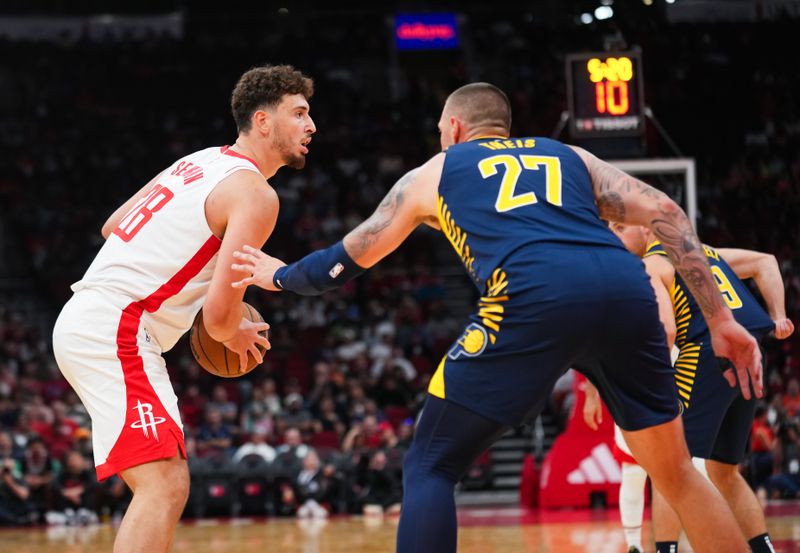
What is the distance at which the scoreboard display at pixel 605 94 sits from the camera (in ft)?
41.1

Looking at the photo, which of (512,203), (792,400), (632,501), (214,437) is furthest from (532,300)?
(792,400)

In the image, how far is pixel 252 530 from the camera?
1158 cm

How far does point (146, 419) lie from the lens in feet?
13.6

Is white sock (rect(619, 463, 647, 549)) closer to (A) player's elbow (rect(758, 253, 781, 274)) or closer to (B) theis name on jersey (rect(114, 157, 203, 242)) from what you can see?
(A) player's elbow (rect(758, 253, 781, 274))

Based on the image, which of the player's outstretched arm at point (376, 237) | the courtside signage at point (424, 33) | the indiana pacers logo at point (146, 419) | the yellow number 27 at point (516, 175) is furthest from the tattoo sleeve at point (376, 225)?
the courtside signage at point (424, 33)

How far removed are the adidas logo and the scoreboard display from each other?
3.41 meters

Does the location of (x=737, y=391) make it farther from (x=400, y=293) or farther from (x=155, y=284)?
(x=400, y=293)

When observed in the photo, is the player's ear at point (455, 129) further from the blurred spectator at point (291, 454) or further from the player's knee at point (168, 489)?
the blurred spectator at point (291, 454)

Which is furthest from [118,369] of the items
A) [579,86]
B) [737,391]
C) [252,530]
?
[579,86]

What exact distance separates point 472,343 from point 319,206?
18.2m

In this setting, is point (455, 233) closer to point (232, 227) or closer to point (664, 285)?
point (232, 227)

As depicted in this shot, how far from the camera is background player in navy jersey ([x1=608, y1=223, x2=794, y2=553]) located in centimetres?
557

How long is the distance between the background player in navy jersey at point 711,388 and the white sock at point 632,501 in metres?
0.72

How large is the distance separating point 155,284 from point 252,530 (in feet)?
25.1
